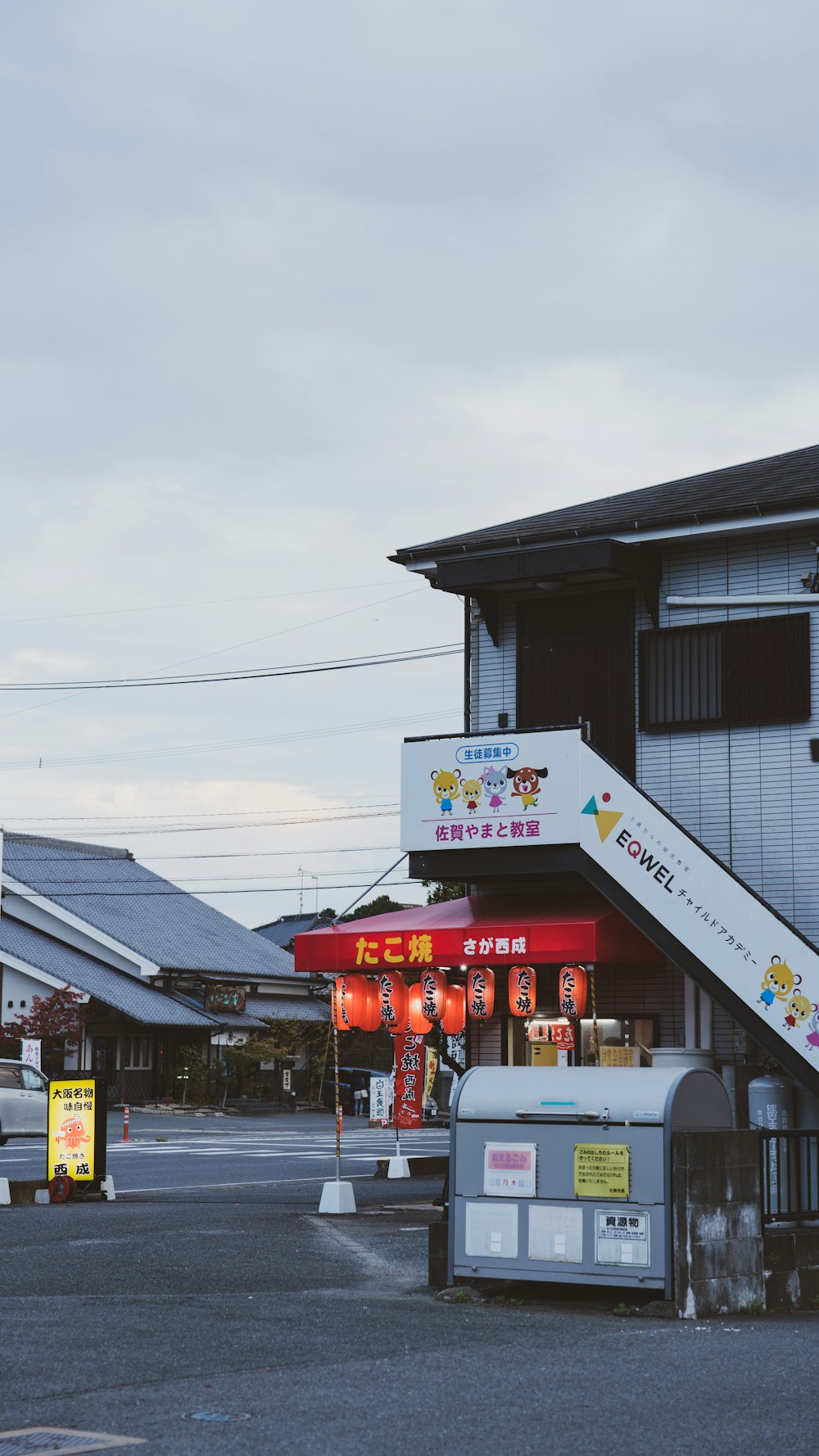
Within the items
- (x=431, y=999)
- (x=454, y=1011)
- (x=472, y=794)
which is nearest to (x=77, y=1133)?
(x=431, y=999)

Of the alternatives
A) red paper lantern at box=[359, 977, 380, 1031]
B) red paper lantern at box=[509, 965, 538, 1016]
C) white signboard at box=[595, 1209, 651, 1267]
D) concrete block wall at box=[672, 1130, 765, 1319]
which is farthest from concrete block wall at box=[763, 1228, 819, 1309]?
red paper lantern at box=[359, 977, 380, 1031]

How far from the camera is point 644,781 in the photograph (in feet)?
65.9

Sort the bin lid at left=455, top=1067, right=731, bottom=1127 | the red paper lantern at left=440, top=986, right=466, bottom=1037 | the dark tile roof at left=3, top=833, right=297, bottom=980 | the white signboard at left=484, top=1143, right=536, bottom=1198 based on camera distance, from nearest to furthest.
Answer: the bin lid at left=455, top=1067, right=731, bottom=1127 → the white signboard at left=484, top=1143, right=536, bottom=1198 → the red paper lantern at left=440, top=986, right=466, bottom=1037 → the dark tile roof at left=3, top=833, right=297, bottom=980

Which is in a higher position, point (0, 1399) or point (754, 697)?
point (754, 697)

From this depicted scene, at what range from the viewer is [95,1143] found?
68.7 ft

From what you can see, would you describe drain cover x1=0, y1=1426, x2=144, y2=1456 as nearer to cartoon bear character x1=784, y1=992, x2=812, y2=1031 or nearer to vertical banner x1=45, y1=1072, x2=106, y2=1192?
cartoon bear character x1=784, y1=992, x2=812, y2=1031

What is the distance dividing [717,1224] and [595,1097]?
47.8 inches

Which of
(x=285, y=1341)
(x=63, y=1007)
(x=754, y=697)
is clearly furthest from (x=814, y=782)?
(x=63, y=1007)

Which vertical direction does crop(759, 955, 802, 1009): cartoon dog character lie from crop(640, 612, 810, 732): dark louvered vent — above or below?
below

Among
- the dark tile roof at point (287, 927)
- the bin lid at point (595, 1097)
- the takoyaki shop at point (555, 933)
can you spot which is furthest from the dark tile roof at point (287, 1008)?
the bin lid at point (595, 1097)

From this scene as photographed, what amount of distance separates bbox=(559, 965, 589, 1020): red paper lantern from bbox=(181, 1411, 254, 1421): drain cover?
484 inches

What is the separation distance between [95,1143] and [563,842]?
7593mm

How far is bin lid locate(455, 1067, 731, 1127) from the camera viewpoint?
11562 millimetres

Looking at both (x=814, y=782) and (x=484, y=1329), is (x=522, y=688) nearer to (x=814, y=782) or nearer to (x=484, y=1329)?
(x=814, y=782)
